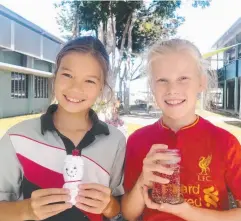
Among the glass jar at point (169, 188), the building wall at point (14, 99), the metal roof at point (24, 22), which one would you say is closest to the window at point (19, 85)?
the building wall at point (14, 99)

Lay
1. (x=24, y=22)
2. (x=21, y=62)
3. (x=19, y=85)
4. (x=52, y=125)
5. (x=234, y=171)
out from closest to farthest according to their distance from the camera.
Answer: (x=234, y=171)
(x=52, y=125)
(x=24, y=22)
(x=21, y=62)
(x=19, y=85)

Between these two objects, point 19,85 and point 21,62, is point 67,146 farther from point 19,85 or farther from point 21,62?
point 19,85

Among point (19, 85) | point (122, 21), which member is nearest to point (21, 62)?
point (19, 85)

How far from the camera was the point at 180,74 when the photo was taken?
1.62 m

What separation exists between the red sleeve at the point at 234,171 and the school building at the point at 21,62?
544 inches

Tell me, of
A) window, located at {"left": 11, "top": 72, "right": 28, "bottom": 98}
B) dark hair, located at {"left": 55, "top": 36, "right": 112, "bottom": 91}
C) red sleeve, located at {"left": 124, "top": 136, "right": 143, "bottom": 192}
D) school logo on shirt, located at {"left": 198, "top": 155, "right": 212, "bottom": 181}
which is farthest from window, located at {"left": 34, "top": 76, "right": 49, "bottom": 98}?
school logo on shirt, located at {"left": 198, "top": 155, "right": 212, "bottom": 181}

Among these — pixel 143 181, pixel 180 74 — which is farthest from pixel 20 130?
pixel 180 74

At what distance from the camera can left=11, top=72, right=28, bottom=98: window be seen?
60.9 feet

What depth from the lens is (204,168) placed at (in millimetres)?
1594

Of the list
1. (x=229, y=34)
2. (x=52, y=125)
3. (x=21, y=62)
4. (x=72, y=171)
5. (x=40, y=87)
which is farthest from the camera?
(x=229, y=34)

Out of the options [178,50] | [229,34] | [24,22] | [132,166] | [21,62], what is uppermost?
[229,34]

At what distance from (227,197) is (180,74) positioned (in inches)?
21.4

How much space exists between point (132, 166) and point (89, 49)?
0.55 m

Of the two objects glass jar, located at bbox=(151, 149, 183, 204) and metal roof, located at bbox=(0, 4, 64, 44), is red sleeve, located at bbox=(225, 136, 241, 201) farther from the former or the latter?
metal roof, located at bbox=(0, 4, 64, 44)
